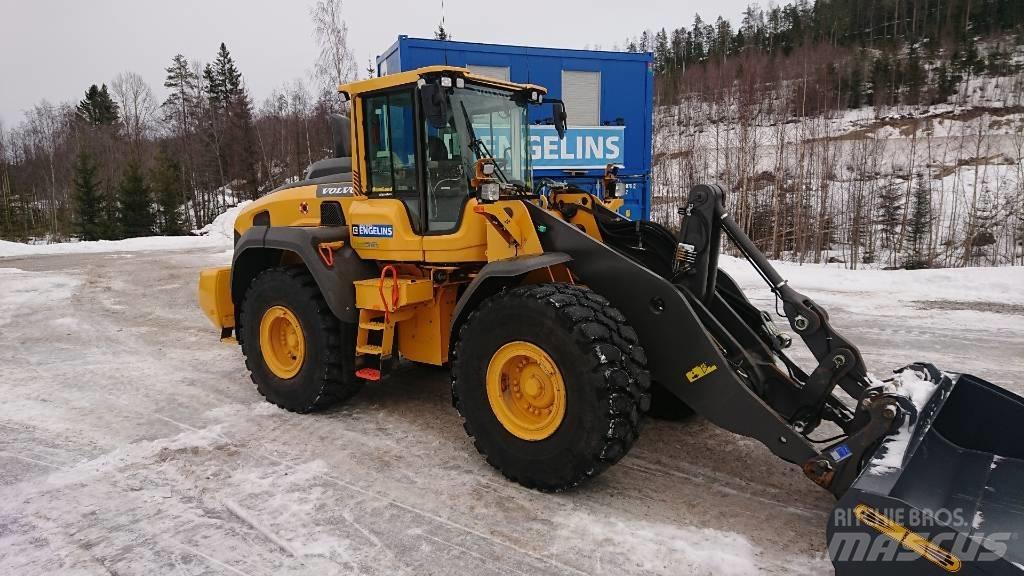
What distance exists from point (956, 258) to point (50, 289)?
24.6m

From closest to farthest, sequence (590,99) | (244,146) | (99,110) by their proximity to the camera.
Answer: (590,99)
(244,146)
(99,110)

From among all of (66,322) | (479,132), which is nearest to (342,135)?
(479,132)

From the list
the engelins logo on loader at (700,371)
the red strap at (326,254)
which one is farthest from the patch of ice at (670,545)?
the red strap at (326,254)

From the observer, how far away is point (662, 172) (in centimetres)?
2514

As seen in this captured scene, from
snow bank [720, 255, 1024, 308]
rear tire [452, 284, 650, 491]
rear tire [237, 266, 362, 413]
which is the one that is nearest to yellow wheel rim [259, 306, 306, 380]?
rear tire [237, 266, 362, 413]

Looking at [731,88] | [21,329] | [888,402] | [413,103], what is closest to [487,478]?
[888,402]

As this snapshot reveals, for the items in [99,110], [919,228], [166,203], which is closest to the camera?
[919,228]

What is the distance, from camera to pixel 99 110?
52.3 metres

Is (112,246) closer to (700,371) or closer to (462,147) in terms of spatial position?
(462,147)

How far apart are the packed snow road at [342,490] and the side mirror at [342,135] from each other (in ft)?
6.75

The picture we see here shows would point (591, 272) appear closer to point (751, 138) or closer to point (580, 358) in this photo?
point (580, 358)

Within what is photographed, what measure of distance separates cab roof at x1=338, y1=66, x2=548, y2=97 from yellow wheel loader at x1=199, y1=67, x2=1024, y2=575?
0.05 feet

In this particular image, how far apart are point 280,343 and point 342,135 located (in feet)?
5.86

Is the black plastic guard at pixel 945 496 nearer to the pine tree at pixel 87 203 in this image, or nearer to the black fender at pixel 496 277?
the black fender at pixel 496 277
